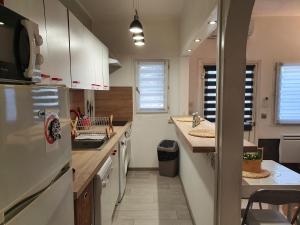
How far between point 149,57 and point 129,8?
963 mm

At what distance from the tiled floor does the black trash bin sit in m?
0.12

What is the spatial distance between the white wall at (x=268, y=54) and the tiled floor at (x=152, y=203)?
203 centimetres

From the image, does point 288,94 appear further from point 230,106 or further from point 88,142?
point 88,142

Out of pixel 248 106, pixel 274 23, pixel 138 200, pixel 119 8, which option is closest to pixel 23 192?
pixel 138 200

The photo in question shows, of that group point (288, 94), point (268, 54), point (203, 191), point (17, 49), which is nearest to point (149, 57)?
point (268, 54)

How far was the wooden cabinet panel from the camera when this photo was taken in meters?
1.39

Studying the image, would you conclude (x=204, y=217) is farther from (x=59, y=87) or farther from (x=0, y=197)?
(x=0, y=197)

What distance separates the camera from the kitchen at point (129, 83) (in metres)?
1.79

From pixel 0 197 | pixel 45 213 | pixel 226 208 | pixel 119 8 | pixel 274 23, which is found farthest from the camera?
pixel 274 23

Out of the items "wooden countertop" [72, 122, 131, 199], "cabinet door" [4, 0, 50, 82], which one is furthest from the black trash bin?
"cabinet door" [4, 0, 50, 82]

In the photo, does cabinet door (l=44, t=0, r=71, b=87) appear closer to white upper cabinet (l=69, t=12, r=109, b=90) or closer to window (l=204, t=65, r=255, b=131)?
white upper cabinet (l=69, t=12, r=109, b=90)

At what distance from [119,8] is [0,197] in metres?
3.64

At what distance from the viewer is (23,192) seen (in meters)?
0.72

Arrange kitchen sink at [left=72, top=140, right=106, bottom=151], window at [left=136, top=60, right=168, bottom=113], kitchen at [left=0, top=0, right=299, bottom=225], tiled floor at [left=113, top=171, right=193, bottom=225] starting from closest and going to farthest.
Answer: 1. kitchen at [left=0, top=0, right=299, bottom=225]
2. kitchen sink at [left=72, top=140, right=106, bottom=151]
3. tiled floor at [left=113, top=171, right=193, bottom=225]
4. window at [left=136, top=60, right=168, bottom=113]
